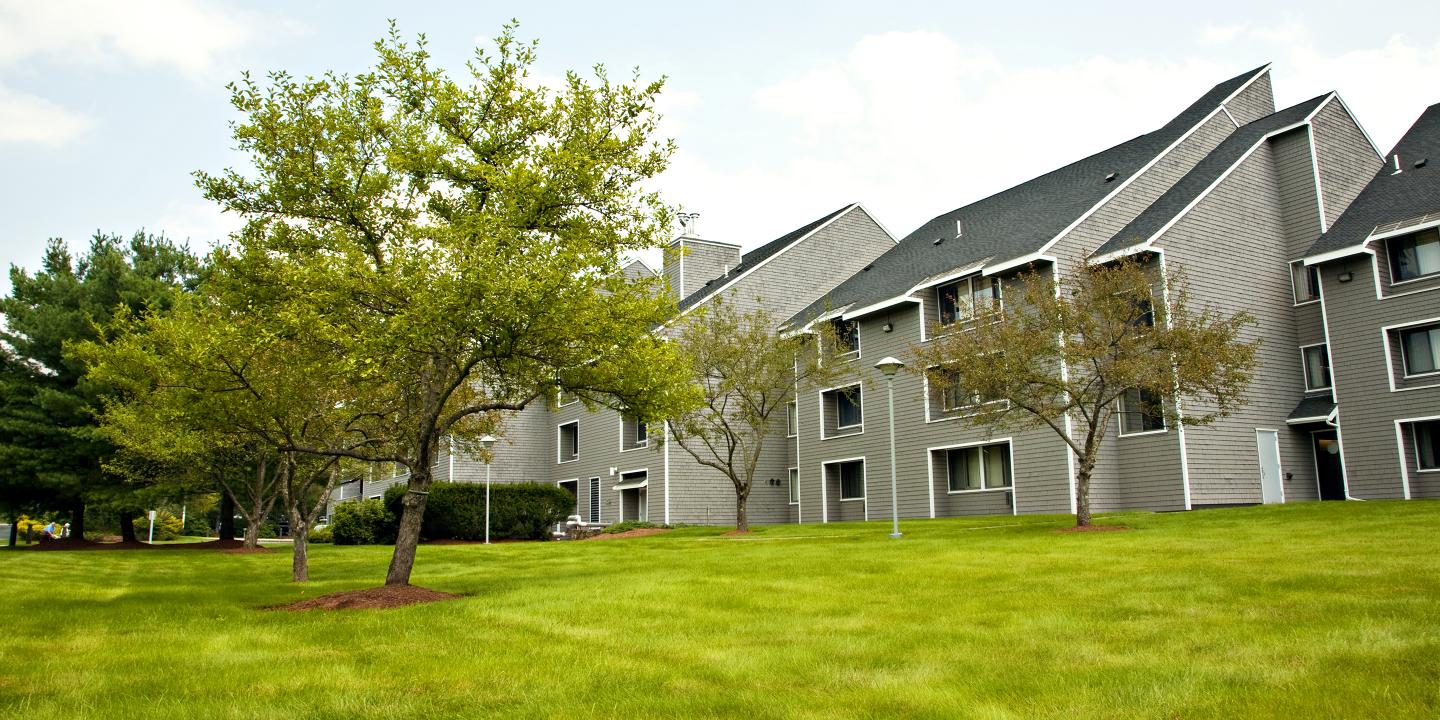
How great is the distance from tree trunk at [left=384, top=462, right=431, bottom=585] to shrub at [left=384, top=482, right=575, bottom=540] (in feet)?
65.7

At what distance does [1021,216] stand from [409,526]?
22.7 meters

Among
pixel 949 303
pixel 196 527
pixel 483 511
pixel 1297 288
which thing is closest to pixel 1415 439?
pixel 1297 288

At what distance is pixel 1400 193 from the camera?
1035 inches

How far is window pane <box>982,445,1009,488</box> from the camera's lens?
2845 centimetres

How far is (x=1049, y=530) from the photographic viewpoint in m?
19.2

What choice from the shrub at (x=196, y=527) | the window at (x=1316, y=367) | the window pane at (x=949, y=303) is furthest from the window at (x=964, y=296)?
the shrub at (x=196, y=527)

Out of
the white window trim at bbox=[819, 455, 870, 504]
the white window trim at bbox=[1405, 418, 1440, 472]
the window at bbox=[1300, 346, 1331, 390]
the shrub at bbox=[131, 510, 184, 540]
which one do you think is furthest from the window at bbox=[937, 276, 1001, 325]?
the shrub at bbox=[131, 510, 184, 540]

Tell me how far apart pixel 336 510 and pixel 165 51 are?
22038 mm

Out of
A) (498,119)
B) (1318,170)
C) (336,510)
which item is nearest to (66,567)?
(336,510)

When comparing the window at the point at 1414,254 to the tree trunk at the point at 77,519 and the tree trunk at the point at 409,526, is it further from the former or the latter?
the tree trunk at the point at 77,519

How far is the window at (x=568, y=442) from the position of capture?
43.4 m

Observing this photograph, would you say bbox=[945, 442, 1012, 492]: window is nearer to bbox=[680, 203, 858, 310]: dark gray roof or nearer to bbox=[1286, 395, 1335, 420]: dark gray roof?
bbox=[1286, 395, 1335, 420]: dark gray roof

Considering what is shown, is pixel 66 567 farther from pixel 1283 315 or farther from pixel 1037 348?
pixel 1283 315

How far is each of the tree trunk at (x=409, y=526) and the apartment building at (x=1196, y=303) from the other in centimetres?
945
